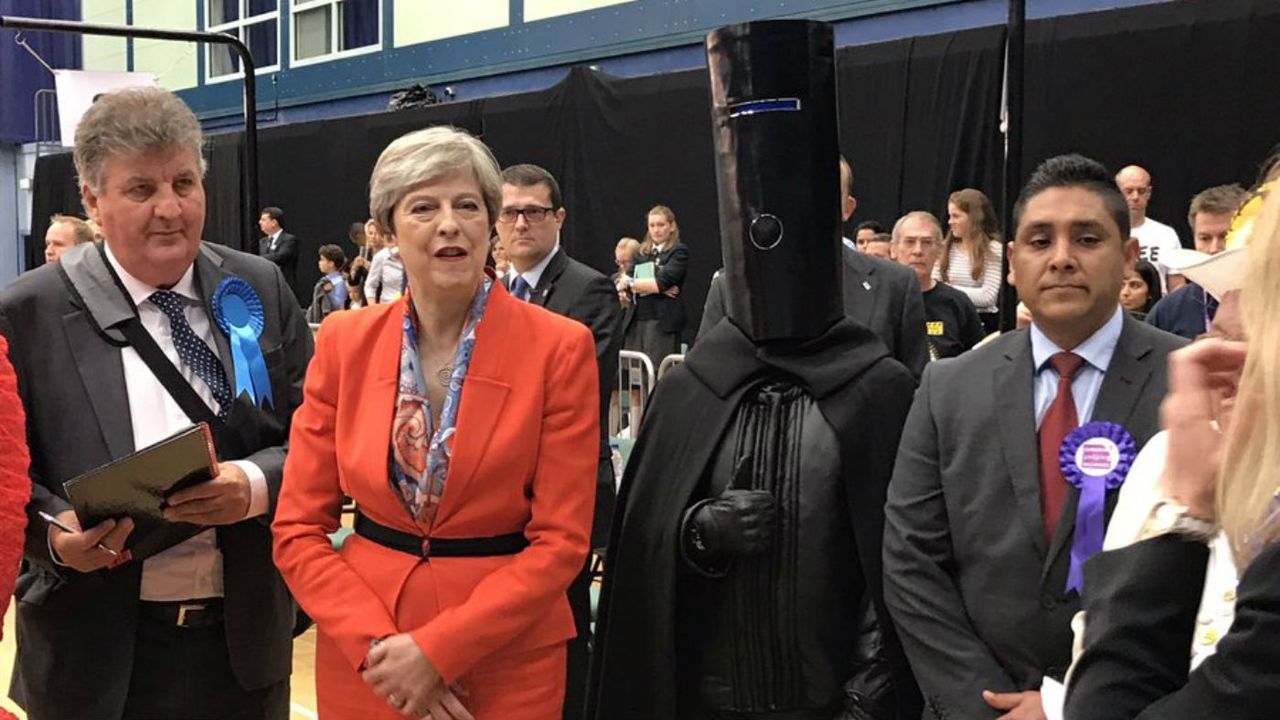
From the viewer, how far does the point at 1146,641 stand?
1358 mm

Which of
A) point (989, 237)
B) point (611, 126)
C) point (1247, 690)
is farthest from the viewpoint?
point (611, 126)

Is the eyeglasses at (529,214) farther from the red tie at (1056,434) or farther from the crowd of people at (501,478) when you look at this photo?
the red tie at (1056,434)

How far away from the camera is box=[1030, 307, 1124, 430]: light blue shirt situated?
2.30 meters

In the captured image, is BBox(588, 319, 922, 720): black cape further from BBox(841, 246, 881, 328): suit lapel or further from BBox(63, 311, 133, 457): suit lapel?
BBox(841, 246, 881, 328): suit lapel

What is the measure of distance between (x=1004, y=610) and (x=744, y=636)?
466 mm

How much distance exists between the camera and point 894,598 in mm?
2244

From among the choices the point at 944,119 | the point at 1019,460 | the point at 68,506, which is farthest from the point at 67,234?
the point at 944,119

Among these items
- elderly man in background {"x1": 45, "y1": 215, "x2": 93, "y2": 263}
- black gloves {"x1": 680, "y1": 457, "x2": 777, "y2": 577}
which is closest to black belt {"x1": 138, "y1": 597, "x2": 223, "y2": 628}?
black gloves {"x1": 680, "y1": 457, "x2": 777, "y2": 577}

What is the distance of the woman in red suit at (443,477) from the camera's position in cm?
217

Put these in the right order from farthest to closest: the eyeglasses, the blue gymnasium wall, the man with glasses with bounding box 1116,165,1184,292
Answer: the blue gymnasium wall → the man with glasses with bounding box 1116,165,1184,292 → the eyeglasses

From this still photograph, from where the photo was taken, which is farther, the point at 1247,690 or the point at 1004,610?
the point at 1004,610

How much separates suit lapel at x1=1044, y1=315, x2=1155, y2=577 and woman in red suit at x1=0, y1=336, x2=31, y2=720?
1572mm

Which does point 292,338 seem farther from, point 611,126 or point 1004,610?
point 611,126

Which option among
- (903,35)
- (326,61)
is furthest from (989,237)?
(326,61)
